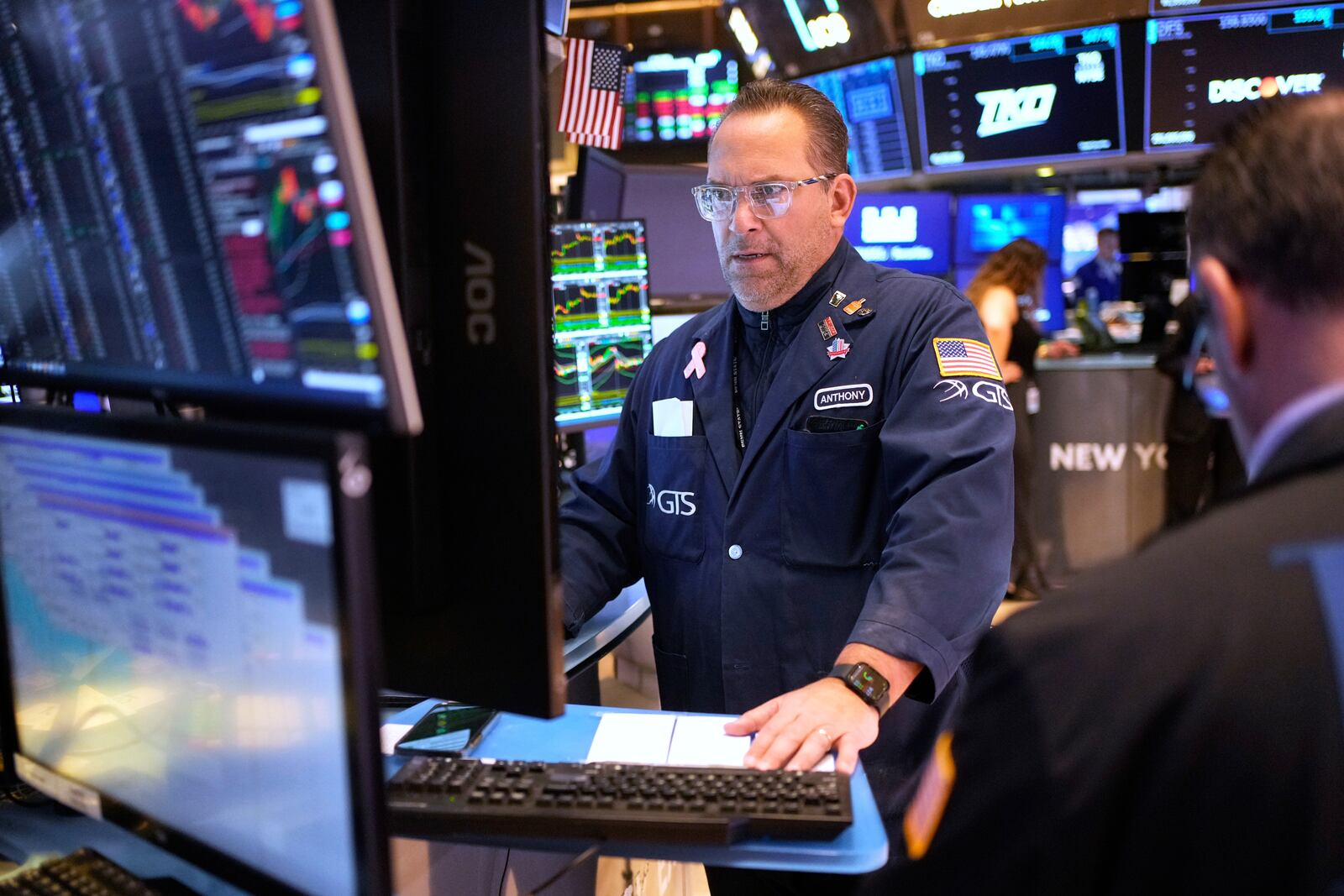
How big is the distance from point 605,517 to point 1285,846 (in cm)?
123

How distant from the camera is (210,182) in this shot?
2.66ft

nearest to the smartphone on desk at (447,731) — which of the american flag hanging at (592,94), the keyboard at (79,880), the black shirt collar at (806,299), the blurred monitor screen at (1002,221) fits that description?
the keyboard at (79,880)

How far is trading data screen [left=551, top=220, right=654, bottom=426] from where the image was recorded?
294 centimetres

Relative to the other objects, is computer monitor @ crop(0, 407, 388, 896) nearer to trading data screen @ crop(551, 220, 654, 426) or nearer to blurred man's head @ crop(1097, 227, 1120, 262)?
trading data screen @ crop(551, 220, 654, 426)

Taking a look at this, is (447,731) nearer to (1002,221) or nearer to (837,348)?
(837,348)

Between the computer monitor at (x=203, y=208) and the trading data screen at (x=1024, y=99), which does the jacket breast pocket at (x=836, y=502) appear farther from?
the trading data screen at (x=1024, y=99)

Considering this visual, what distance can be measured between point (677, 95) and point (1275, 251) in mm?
4806

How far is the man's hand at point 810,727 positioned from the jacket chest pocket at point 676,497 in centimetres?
49

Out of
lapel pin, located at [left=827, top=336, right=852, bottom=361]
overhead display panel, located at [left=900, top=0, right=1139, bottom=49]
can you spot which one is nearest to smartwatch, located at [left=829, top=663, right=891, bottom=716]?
lapel pin, located at [left=827, top=336, right=852, bottom=361]

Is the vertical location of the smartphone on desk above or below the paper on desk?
above

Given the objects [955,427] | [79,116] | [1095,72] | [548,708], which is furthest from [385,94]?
[1095,72]

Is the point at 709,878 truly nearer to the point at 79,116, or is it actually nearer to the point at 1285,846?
the point at 1285,846

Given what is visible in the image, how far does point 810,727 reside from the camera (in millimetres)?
1139

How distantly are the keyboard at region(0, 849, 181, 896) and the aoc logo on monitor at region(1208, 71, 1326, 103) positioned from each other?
4.13 meters
